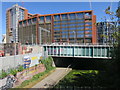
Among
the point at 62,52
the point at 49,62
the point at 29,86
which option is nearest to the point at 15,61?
the point at 29,86

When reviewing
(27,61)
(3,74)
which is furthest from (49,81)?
(3,74)

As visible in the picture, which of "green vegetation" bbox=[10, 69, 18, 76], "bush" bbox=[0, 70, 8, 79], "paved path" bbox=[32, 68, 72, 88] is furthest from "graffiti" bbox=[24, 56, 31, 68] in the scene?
"bush" bbox=[0, 70, 8, 79]

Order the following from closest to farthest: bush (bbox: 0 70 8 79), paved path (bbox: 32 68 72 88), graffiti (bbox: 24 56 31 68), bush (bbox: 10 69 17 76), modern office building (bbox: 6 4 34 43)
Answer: bush (bbox: 0 70 8 79) < bush (bbox: 10 69 17 76) < paved path (bbox: 32 68 72 88) < graffiti (bbox: 24 56 31 68) < modern office building (bbox: 6 4 34 43)

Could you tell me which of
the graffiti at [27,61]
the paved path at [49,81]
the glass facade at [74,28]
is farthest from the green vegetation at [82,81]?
the glass facade at [74,28]

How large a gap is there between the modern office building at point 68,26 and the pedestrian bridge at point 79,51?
24789mm

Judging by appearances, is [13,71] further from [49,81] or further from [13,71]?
[49,81]

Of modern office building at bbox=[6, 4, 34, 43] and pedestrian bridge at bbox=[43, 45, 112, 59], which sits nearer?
pedestrian bridge at bbox=[43, 45, 112, 59]

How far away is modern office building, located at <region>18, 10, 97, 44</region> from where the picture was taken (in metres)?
57.9

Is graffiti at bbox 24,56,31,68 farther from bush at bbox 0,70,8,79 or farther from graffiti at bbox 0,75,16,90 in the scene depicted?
bush at bbox 0,70,8,79

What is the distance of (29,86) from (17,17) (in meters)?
92.2

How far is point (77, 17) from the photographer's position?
196ft

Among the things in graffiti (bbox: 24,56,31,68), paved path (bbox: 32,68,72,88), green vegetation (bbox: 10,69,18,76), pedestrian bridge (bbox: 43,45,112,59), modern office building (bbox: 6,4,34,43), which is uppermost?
modern office building (bbox: 6,4,34,43)

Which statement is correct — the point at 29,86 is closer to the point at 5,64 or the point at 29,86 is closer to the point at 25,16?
the point at 5,64

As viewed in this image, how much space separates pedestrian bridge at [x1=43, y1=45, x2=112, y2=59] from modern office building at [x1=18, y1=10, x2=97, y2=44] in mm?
24789
